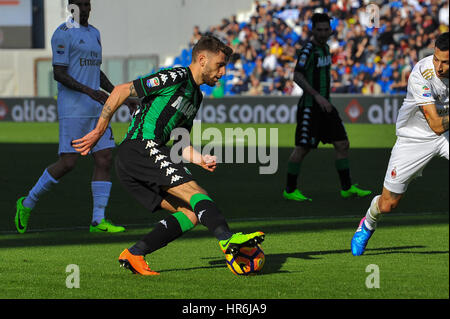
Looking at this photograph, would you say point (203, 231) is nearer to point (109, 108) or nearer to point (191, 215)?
point (191, 215)

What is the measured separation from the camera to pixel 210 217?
248 inches

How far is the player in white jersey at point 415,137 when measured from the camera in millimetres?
7016

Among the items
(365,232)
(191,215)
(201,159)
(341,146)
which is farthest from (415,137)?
(341,146)

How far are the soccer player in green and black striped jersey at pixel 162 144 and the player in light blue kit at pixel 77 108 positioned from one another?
2.44 metres

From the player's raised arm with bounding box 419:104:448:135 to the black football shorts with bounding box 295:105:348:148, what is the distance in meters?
4.74

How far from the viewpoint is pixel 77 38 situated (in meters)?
9.24

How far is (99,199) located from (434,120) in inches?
144

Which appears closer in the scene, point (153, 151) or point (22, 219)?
point (153, 151)

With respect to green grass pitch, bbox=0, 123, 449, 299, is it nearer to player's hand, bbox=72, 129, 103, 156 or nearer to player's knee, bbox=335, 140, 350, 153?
player's knee, bbox=335, 140, 350, 153

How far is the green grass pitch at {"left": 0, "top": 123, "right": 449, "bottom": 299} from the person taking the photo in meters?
6.02

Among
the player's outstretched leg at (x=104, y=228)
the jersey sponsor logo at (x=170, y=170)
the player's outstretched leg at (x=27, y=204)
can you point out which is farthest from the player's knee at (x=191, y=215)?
the player's outstretched leg at (x=27, y=204)

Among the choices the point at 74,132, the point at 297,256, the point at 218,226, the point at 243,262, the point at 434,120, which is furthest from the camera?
the point at 74,132

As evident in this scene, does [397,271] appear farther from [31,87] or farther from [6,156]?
[31,87]
